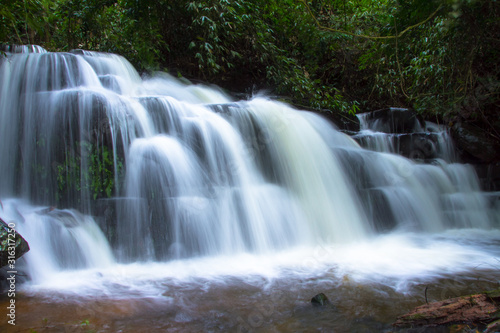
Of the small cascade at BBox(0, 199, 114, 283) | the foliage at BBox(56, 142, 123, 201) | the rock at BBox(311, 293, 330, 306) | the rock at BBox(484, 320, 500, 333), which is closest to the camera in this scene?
the rock at BBox(484, 320, 500, 333)

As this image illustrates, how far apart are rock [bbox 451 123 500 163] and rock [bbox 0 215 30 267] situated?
7361 millimetres

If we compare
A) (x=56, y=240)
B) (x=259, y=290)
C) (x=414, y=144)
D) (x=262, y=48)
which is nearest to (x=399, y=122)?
(x=414, y=144)

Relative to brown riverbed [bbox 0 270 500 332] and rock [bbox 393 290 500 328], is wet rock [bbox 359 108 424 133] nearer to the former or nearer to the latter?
brown riverbed [bbox 0 270 500 332]

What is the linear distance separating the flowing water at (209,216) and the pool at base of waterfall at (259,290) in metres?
0.02

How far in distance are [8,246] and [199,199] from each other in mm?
1924

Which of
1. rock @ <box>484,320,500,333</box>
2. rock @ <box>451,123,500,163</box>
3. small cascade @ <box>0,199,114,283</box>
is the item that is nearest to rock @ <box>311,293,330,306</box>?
Result: rock @ <box>484,320,500,333</box>

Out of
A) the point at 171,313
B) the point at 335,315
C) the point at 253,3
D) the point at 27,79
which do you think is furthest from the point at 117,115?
the point at 253,3

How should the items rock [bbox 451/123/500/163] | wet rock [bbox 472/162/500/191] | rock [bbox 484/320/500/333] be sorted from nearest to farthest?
rock [bbox 484/320/500/333] < wet rock [bbox 472/162/500/191] < rock [bbox 451/123/500/163]

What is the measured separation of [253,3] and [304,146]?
457 cm

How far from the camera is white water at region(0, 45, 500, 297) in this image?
3.37 metres

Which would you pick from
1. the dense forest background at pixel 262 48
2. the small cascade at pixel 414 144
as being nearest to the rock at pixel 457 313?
the dense forest background at pixel 262 48

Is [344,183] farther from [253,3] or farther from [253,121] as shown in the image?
[253,3]

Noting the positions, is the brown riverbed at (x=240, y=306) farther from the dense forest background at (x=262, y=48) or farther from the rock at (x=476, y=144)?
Result: the rock at (x=476, y=144)

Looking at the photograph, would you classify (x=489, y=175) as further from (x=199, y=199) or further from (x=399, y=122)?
(x=199, y=199)
